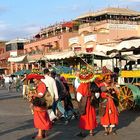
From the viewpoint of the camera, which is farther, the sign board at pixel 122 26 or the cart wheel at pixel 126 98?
the sign board at pixel 122 26

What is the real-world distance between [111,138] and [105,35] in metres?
48.7

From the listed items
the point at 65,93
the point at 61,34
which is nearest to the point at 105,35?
the point at 61,34

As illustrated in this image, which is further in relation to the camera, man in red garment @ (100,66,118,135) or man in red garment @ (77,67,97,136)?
man in red garment @ (100,66,118,135)

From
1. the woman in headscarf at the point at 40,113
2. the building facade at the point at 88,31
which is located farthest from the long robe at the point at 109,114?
the building facade at the point at 88,31

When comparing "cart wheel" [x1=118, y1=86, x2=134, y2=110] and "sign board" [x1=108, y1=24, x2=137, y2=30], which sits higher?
"sign board" [x1=108, y1=24, x2=137, y2=30]

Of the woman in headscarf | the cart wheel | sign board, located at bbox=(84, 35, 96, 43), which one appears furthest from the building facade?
the woman in headscarf

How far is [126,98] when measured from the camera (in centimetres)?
1536

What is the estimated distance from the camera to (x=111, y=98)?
35.1 feet

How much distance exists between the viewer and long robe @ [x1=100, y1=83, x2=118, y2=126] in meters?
10.5

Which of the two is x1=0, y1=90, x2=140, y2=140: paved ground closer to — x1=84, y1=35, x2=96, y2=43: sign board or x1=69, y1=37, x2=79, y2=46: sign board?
x1=84, y1=35, x2=96, y2=43: sign board

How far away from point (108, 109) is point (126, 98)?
16.1 feet

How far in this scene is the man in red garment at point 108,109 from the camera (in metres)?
10.5

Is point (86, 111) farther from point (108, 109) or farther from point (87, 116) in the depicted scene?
point (108, 109)

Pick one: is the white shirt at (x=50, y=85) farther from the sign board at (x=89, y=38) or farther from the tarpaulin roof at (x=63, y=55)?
the sign board at (x=89, y=38)
